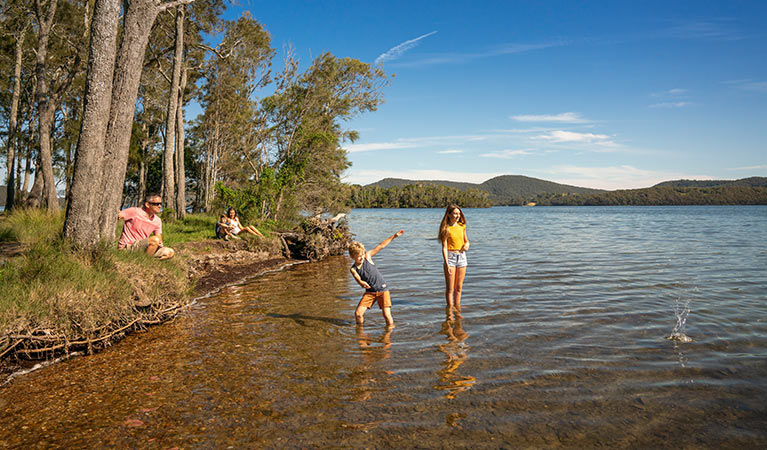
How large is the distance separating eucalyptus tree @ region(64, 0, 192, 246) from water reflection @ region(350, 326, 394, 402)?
16.7 feet

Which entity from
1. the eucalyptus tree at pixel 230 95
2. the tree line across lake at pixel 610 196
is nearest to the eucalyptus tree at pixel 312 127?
the eucalyptus tree at pixel 230 95

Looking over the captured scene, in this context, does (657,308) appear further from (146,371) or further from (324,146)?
(324,146)

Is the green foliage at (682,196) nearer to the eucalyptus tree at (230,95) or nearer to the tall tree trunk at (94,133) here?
the eucalyptus tree at (230,95)

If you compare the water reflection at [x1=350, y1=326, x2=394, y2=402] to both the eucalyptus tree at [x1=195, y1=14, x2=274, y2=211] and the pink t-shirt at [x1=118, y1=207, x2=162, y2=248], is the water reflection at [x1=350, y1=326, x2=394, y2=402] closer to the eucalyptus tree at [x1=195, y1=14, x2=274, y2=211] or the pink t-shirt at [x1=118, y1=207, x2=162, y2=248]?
the pink t-shirt at [x1=118, y1=207, x2=162, y2=248]

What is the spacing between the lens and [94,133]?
322 inches

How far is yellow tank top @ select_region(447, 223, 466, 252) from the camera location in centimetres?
887

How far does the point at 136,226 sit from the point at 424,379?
22.7ft

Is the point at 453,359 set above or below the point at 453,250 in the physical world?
below

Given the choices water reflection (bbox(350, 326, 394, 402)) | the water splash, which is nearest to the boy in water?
water reflection (bbox(350, 326, 394, 402))

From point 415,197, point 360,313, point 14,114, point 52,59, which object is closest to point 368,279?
point 360,313

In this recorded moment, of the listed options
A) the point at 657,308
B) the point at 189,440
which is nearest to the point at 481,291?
the point at 657,308

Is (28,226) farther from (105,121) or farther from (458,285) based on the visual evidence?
(458,285)

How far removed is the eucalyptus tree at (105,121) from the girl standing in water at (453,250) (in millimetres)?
6286

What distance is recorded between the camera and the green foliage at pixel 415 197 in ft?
560
